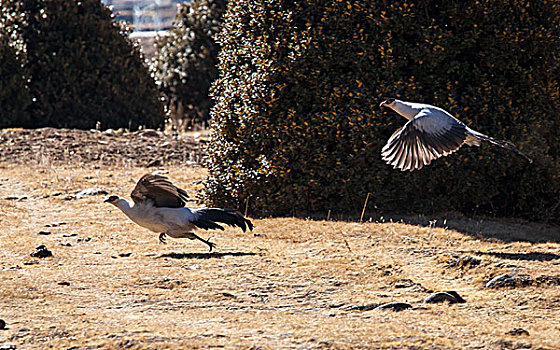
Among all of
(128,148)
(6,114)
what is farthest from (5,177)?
(6,114)

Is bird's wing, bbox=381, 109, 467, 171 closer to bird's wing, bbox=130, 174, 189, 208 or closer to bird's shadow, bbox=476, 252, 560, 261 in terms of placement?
bird's shadow, bbox=476, 252, 560, 261

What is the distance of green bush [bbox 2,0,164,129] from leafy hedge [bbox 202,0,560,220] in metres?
7.54

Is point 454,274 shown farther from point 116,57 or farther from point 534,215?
point 116,57

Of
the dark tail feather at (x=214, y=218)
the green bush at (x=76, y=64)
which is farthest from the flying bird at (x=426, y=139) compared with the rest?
the green bush at (x=76, y=64)

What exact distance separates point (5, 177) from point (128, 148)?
248 cm

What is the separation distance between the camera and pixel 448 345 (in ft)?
14.0

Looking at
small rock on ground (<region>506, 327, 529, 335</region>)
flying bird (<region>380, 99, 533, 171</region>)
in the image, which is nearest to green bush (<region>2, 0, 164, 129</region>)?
flying bird (<region>380, 99, 533, 171</region>)

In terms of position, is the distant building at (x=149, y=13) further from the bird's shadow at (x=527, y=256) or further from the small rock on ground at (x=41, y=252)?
the bird's shadow at (x=527, y=256)

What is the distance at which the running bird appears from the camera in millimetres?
7145

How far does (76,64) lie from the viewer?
15.2 meters

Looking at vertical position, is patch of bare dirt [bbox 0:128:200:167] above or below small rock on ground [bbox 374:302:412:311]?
above

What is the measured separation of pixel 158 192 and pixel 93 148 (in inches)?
A: 268

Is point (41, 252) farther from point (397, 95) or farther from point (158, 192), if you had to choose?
point (397, 95)

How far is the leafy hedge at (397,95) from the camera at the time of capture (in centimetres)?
824
